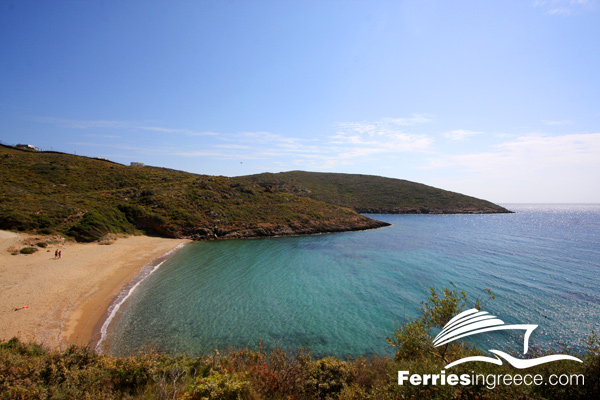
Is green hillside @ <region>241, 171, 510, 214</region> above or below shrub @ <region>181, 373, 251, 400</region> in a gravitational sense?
above

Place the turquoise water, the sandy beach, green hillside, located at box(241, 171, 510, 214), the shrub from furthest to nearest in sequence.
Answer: green hillside, located at box(241, 171, 510, 214)
the turquoise water
the sandy beach
the shrub

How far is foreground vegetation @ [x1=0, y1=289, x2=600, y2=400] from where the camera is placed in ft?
16.0

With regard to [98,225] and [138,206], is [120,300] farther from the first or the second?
[138,206]

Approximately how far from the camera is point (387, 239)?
47594 millimetres

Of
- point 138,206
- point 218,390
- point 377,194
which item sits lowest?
point 218,390

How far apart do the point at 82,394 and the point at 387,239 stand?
47208mm

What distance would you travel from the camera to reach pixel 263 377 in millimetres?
7496

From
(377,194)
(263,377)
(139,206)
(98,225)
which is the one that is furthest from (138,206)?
(377,194)

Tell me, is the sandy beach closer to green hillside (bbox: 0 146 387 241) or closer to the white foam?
the white foam

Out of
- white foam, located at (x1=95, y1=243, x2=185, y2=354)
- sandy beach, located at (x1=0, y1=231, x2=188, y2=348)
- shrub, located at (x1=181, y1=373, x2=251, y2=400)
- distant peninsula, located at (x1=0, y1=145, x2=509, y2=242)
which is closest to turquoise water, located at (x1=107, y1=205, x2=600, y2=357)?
white foam, located at (x1=95, y1=243, x2=185, y2=354)

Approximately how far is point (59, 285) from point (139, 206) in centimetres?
2835

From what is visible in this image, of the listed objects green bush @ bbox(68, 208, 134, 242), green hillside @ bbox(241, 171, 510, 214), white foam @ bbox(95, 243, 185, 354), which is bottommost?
white foam @ bbox(95, 243, 185, 354)

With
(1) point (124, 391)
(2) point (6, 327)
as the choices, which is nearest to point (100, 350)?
(2) point (6, 327)

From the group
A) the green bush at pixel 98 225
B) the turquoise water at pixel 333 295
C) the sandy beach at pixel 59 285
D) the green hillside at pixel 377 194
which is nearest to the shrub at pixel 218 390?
the turquoise water at pixel 333 295
